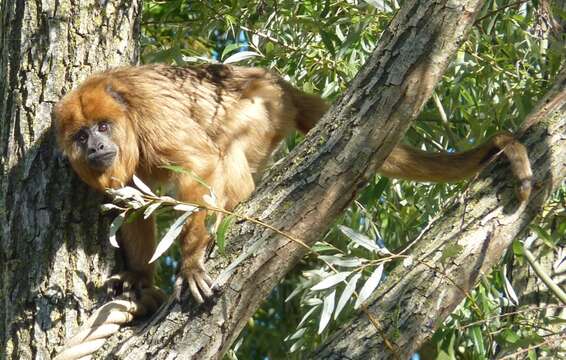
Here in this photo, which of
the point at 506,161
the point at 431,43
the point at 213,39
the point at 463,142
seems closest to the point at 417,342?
the point at 506,161

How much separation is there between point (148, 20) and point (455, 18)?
3343mm

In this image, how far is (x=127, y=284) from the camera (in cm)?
402

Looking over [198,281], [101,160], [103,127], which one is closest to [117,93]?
[103,127]

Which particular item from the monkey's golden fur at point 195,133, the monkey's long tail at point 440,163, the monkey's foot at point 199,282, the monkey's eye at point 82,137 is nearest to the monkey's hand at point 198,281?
the monkey's foot at point 199,282

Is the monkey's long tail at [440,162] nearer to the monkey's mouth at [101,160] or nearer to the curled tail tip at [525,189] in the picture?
the curled tail tip at [525,189]

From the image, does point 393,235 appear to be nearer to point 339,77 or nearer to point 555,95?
point 339,77

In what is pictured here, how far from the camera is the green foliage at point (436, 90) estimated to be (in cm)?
474

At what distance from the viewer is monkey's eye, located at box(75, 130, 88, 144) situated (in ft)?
14.0

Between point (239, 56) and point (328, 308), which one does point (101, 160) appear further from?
point (328, 308)

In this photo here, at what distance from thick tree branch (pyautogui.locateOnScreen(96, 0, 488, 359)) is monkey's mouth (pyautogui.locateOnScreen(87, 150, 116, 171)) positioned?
1.15m

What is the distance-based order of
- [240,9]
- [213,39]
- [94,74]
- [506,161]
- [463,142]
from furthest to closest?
[213,39] < [240,9] < [463,142] < [94,74] < [506,161]

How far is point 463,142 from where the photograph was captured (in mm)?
4957

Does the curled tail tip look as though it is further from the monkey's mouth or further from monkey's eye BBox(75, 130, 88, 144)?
monkey's eye BBox(75, 130, 88, 144)

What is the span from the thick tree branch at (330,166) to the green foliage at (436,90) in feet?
4.05
